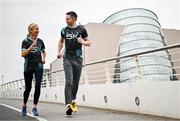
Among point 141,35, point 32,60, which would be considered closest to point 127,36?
point 141,35

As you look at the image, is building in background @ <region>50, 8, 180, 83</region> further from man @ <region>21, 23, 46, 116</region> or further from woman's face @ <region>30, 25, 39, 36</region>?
woman's face @ <region>30, 25, 39, 36</region>

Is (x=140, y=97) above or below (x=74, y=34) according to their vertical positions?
below

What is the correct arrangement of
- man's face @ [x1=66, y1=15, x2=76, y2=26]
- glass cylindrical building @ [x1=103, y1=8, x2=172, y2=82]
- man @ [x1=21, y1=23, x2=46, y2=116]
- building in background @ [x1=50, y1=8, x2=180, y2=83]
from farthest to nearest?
building in background @ [x1=50, y1=8, x2=180, y2=83], glass cylindrical building @ [x1=103, y1=8, x2=172, y2=82], man @ [x1=21, y1=23, x2=46, y2=116], man's face @ [x1=66, y1=15, x2=76, y2=26]

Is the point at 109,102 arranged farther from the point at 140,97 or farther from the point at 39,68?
the point at 39,68

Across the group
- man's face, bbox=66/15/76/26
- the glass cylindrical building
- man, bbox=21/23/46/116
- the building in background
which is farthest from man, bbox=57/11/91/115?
the building in background

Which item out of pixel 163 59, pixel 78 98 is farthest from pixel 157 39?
pixel 78 98

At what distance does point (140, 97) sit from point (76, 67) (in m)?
1.37

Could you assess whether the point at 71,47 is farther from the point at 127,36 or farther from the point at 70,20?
the point at 127,36

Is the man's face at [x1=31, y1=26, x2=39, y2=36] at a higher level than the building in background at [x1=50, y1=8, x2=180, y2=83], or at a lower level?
Answer: lower

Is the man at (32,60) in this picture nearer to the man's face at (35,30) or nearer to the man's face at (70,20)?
the man's face at (35,30)

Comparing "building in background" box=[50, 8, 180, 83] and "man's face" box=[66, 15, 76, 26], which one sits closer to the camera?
"man's face" box=[66, 15, 76, 26]

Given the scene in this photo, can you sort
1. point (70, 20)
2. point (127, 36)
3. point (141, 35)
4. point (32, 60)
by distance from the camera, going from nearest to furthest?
point (70, 20)
point (32, 60)
point (141, 35)
point (127, 36)

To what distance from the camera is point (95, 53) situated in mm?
61875

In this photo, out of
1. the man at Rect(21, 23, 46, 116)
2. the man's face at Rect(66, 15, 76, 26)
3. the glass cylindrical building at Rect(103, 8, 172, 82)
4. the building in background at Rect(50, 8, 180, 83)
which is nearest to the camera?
the man's face at Rect(66, 15, 76, 26)
